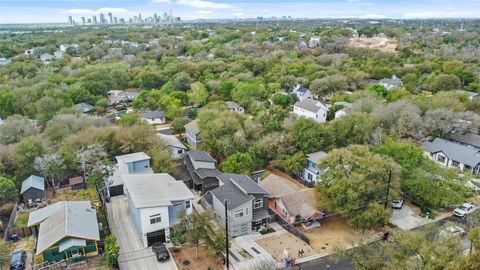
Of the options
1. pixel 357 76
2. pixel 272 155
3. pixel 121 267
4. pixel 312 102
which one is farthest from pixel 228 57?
pixel 121 267

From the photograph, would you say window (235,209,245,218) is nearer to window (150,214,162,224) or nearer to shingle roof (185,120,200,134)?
window (150,214,162,224)

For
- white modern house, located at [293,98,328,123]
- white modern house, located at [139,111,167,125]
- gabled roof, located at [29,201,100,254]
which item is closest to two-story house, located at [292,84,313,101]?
white modern house, located at [293,98,328,123]

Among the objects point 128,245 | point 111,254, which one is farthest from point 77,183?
point 111,254

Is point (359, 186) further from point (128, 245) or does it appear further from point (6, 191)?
point (6, 191)

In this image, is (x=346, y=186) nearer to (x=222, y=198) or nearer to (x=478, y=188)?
(x=222, y=198)

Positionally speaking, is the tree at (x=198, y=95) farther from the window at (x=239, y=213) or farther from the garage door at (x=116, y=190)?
the window at (x=239, y=213)

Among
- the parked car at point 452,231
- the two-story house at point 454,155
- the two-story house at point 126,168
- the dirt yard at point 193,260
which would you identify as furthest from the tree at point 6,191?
the two-story house at point 454,155
